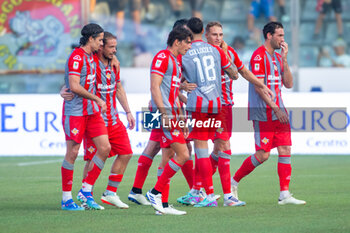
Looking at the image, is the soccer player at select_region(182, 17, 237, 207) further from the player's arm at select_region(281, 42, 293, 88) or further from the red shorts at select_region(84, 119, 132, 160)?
the red shorts at select_region(84, 119, 132, 160)

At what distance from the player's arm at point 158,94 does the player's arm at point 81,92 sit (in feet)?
1.94

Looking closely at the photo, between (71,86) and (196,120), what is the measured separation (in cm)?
135

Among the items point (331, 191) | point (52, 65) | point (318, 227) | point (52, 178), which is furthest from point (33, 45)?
point (318, 227)

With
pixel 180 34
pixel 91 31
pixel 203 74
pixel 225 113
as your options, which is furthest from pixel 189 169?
pixel 91 31

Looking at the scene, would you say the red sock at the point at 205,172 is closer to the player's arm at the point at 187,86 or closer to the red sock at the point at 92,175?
the player's arm at the point at 187,86

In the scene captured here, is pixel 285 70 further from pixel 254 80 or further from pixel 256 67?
pixel 254 80

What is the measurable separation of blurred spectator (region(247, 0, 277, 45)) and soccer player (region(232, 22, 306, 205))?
1179cm

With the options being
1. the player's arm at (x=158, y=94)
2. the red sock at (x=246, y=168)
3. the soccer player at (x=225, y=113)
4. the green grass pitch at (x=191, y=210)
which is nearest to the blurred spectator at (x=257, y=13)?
the green grass pitch at (x=191, y=210)

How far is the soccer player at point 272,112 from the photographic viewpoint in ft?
28.5

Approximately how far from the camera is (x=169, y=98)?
7902 millimetres

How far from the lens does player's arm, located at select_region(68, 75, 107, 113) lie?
7.99m

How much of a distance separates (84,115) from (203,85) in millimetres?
1293

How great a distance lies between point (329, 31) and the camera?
20469mm

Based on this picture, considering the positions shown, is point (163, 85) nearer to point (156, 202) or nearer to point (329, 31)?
point (156, 202)
